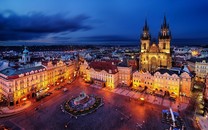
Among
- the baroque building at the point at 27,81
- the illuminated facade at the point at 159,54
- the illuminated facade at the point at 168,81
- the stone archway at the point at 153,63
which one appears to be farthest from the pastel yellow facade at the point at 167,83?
the baroque building at the point at 27,81

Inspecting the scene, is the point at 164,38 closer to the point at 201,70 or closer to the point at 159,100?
the point at 201,70

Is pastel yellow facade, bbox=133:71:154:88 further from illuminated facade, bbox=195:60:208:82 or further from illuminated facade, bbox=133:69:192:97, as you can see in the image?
illuminated facade, bbox=195:60:208:82

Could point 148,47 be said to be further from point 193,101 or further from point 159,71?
point 193,101

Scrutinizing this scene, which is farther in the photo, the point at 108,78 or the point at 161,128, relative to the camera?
the point at 108,78

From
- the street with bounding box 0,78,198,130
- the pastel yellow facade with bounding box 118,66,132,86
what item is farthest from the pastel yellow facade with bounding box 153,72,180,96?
the street with bounding box 0,78,198,130

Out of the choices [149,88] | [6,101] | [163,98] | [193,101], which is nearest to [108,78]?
[149,88]

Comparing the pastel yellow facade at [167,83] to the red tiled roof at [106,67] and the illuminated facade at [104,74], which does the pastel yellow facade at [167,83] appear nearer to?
the illuminated facade at [104,74]
